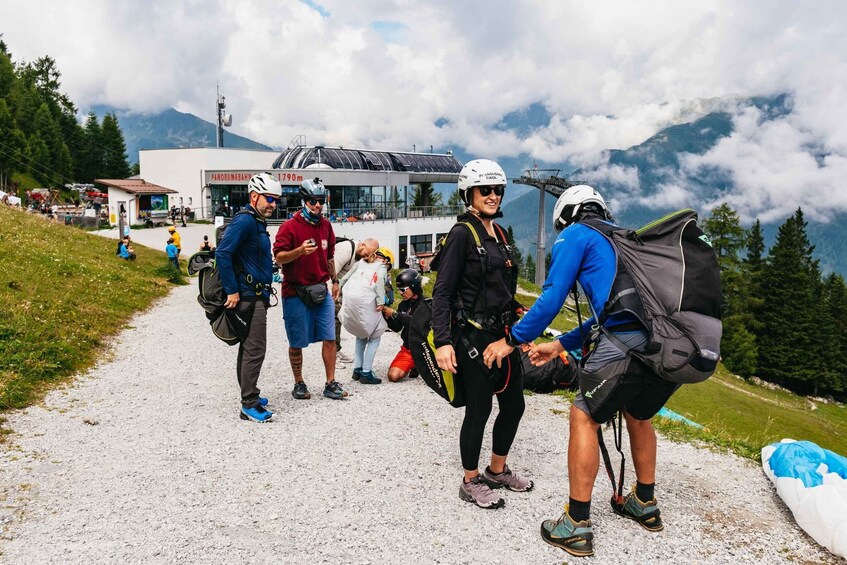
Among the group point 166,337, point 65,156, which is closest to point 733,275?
point 166,337

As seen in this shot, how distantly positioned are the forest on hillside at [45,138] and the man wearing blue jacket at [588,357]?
287 ft

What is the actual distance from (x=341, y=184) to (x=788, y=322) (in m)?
52.1

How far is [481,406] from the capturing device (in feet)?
14.0

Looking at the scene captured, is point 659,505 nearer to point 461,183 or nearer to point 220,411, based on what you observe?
point 461,183

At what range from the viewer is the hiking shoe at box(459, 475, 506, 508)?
4422mm

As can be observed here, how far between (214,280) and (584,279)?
163 inches

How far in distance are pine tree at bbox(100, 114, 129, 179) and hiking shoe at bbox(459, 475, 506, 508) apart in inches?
4486

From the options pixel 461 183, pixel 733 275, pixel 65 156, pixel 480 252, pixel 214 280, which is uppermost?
pixel 65 156

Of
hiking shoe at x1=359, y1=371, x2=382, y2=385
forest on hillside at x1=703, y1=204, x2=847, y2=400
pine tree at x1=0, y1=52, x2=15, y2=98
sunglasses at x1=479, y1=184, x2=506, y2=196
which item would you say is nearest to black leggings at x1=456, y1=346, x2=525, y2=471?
sunglasses at x1=479, y1=184, x2=506, y2=196

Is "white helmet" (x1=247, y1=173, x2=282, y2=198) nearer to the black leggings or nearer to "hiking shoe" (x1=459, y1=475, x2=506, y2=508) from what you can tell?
the black leggings

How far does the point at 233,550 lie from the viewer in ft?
12.5

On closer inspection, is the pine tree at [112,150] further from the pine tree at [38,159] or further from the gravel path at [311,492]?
the gravel path at [311,492]

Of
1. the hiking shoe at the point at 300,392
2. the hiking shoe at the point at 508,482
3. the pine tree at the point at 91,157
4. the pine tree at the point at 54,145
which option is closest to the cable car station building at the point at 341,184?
the pine tree at the point at 54,145

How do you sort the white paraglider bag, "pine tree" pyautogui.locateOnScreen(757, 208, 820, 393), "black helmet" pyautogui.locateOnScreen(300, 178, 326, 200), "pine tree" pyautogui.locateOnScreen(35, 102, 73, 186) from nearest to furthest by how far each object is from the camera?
"black helmet" pyautogui.locateOnScreen(300, 178, 326, 200) < the white paraglider bag < "pine tree" pyautogui.locateOnScreen(757, 208, 820, 393) < "pine tree" pyautogui.locateOnScreen(35, 102, 73, 186)
